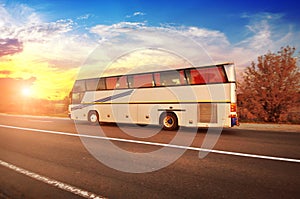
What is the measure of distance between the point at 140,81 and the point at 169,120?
289cm

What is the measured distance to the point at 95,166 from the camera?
511 cm

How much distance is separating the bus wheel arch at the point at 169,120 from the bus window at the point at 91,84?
5555 mm

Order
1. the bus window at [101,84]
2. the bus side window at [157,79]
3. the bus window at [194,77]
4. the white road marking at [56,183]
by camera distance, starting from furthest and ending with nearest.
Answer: the bus window at [101,84]
the bus side window at [157,79]
the bus window at [194,77]
the white road marking at [56,183]

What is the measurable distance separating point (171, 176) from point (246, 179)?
1.46m

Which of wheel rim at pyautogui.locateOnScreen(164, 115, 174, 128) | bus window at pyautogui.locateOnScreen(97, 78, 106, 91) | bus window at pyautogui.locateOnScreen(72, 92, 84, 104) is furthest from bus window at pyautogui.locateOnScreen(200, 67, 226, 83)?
bus window at pyautogui.locateOnScreen(72, 92, 84, 104)

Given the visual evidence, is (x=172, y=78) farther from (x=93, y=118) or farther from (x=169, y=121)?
(x=93, y=118)

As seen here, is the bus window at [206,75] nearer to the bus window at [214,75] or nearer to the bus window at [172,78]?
the bus window at [214,75]

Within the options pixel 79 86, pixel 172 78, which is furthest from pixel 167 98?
pixel 79 86

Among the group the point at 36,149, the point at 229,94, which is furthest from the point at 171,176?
the point at 229,94

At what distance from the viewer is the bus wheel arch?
1143cm

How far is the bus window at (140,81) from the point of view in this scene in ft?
40.2

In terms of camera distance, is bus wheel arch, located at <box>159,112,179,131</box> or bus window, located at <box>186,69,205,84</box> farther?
bus wheel arch, located at <box>159,112,179,131</box>

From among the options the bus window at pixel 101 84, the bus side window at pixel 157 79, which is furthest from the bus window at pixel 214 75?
the bus window at pixel 101 84

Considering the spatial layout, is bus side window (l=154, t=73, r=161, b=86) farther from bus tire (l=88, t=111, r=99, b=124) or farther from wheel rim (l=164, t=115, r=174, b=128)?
bus tire (l=88, t=111, r=99, b=124)
